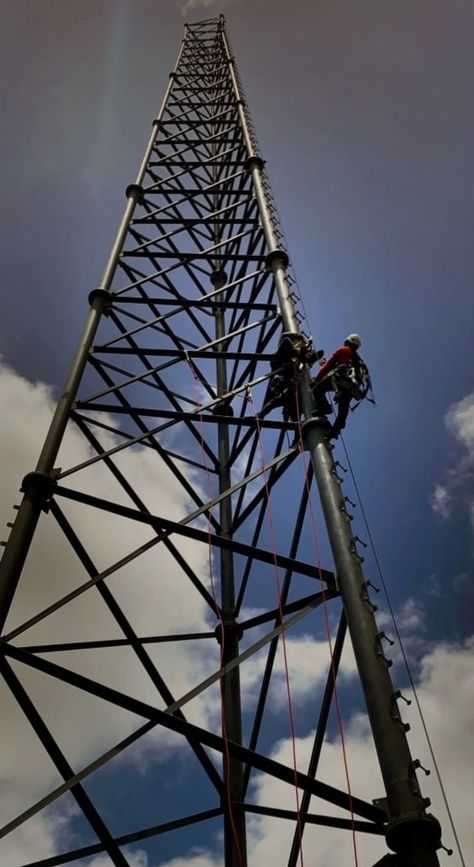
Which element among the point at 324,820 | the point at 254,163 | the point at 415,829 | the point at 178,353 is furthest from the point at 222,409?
the point at 415,829

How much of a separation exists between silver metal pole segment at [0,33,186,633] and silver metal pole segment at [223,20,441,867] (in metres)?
2.56

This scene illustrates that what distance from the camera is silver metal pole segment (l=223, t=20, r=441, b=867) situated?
3.11 m

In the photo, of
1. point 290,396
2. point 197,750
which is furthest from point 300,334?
point 197,750

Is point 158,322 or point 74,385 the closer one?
point 74,385

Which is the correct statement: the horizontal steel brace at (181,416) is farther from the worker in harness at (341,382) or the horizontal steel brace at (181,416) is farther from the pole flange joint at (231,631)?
the pole flange joint at (231,631)

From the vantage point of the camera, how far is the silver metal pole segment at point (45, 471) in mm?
4883

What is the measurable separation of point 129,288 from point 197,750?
6105 mm

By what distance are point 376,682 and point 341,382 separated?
3578mm

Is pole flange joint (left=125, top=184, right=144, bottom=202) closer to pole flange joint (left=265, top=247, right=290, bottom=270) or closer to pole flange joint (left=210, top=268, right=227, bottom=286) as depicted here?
pole flange joint (left=210, top=268, right=227, bottom=286)

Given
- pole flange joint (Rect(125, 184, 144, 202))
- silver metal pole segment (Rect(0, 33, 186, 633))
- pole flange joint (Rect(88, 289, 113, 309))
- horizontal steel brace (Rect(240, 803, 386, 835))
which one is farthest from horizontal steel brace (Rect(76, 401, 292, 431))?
pole flange joint (Rect(125, 184, 144, 202))

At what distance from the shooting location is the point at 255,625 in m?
6.37

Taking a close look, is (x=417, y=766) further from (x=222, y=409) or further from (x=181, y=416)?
(x=222, y=409)

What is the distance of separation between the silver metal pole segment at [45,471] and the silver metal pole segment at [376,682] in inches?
101

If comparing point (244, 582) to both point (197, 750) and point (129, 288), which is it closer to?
point (197, 750)
